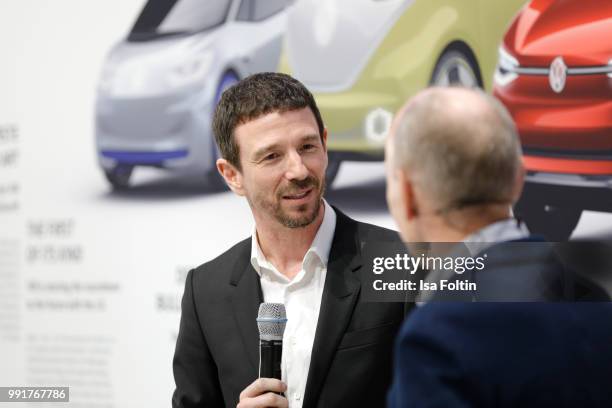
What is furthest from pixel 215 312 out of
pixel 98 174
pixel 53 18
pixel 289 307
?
pixel 53 18

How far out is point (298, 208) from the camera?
7.22 ft

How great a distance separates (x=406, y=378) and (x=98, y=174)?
332 centimetres

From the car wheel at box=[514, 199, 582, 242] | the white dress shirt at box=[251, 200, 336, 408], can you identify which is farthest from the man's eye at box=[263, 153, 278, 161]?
the car wheel at box=[514, 199, 582, 242]

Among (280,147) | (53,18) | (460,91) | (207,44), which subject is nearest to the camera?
(460,91)

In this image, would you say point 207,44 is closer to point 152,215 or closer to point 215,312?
point 152,215

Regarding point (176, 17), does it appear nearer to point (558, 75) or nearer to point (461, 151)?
point (558, 75)

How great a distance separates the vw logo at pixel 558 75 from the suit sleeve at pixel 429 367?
1.92 metres

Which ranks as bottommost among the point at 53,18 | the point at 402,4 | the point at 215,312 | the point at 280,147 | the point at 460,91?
the point at 215,312

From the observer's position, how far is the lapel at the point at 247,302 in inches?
86.5

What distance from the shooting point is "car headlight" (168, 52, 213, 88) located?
12.4 feet

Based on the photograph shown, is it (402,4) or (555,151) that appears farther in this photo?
(402,4)

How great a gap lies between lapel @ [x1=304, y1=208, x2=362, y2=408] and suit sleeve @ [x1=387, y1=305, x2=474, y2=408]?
3.02ft

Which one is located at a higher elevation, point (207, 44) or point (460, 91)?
point (207, 44)

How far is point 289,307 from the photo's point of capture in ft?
7.34
